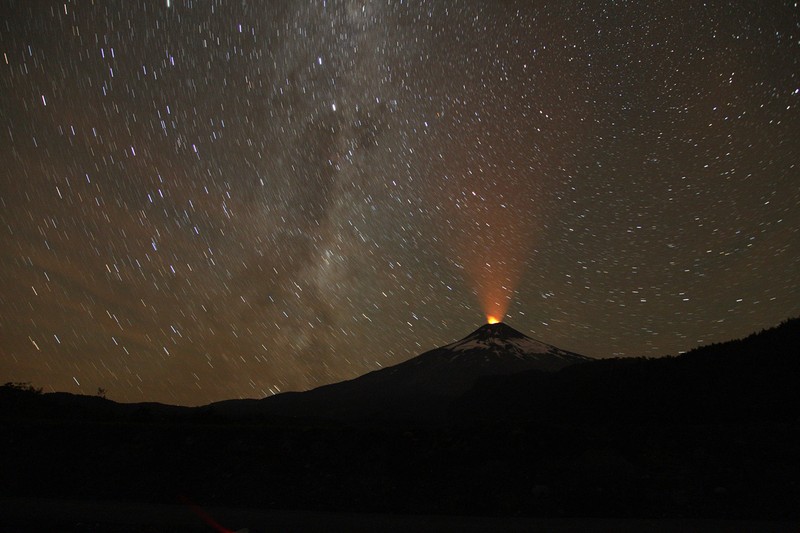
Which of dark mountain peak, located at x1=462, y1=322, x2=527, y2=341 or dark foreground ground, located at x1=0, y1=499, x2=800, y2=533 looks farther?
dark mountain peak, located at x1=462, y1=322, x2=527, y2=341

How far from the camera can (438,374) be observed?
120812 mm

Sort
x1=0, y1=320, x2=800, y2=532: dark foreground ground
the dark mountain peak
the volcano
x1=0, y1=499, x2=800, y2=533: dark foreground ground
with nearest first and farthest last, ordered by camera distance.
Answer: x1=0, y1=499, x2=800, y2=533: dark foreground ground → x1=0, y1=320, x2=800, y2=532: dark foreground ground → the volcano → the dark mountain peak

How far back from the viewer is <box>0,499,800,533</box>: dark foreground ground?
20.8 feet

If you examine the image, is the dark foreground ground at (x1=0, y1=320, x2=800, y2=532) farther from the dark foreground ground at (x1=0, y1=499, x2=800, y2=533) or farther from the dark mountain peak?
the dark mountain peak

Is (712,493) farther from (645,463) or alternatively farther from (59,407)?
(59,407)

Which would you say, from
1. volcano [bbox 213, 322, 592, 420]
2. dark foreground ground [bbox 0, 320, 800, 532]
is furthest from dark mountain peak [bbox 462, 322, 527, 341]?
dark foreground ground [bbox 0, 320, 800, 532]

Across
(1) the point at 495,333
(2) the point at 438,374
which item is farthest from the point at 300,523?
(1) the point at 495,333

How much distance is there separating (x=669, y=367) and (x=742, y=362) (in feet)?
20.6

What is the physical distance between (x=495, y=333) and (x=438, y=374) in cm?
3435

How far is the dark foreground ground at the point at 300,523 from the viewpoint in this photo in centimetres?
635

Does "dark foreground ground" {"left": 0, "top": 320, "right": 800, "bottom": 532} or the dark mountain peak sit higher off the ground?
the dark mountain peak

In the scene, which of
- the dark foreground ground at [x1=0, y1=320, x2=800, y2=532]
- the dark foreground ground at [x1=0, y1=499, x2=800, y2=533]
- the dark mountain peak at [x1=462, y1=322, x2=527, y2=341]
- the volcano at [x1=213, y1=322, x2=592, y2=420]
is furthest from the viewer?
the dark mountain peak at [x1=462, y1=322, x2=527, y2=341]

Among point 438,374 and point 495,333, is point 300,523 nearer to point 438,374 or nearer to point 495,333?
point 438,374

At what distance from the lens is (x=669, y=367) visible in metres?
28.2
